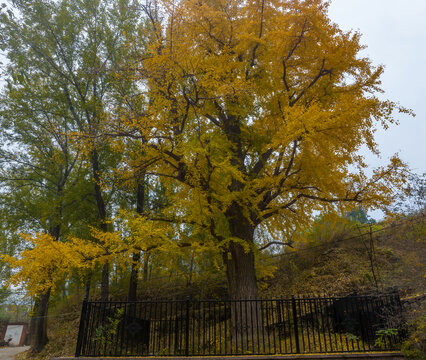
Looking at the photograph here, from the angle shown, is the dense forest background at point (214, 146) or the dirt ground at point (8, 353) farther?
the dirt ground at point (8, 353)

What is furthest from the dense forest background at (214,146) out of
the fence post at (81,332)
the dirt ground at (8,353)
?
the dirt ground at (8,353)

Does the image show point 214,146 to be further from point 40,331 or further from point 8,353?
point 8,353

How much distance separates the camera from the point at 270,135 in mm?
10844

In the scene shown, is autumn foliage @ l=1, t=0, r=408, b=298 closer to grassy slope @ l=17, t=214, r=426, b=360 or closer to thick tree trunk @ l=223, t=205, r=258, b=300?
thick tree trunk @ l=223, t=205, r=258, b=300

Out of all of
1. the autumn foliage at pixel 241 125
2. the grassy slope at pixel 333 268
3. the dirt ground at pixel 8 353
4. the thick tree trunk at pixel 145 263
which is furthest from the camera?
the dirt ground at pixel 8 353

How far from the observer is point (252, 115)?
11.2m

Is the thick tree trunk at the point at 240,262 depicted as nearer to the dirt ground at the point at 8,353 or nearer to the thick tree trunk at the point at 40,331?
the thick tree trunk at the point at 40,331

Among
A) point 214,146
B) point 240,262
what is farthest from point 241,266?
point 214,146

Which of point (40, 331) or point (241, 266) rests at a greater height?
point (241, 266)

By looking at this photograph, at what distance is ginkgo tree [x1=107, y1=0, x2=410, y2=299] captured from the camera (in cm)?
847

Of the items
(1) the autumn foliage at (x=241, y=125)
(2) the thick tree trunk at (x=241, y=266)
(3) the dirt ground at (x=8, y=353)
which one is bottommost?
(3) the dirt ground at (x=8, y=353)

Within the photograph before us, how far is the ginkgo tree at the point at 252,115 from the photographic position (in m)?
8.47

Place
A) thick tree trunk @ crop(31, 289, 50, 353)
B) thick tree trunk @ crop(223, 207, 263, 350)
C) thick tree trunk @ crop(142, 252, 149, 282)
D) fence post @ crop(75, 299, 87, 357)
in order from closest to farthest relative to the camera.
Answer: fence post @ crop(75, 299, 87, 357), thick tree trunk @ crop(223, 207, 263, 350), thick tree trunk @ crop(142, 252, 149, 282), thick tree trunk @ crop(31, 289, 50, 353)

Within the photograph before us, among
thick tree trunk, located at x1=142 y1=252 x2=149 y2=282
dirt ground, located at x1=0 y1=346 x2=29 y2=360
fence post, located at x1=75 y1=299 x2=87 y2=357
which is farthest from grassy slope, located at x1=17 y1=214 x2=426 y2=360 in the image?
fence post, located at x1=75 y1=299 x2=87 y2=357
